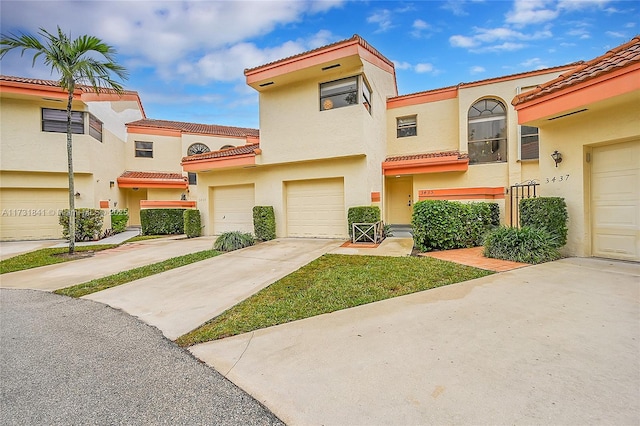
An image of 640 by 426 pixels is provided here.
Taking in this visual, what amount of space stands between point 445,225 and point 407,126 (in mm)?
8515

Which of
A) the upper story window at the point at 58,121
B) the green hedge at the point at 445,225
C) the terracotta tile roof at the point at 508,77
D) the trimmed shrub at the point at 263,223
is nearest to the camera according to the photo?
the green hedge at the point at 445,225

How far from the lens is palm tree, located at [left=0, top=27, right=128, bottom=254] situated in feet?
27.0

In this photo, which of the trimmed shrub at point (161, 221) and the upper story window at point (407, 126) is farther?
the trimmed shrub at point (161, 221)

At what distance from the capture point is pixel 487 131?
13367 millimetres

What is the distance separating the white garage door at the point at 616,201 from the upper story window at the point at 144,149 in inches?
897

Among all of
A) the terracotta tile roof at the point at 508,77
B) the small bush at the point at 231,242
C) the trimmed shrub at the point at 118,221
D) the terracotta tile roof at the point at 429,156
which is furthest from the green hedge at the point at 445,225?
the trimmed shrub at the point at 118,221

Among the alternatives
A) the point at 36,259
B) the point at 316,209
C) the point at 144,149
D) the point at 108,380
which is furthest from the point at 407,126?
the point at 144,149

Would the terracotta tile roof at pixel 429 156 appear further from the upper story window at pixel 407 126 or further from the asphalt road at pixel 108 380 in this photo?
the asphalt road at pixel 108 380

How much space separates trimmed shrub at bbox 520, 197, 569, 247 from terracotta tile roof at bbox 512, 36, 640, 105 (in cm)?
241

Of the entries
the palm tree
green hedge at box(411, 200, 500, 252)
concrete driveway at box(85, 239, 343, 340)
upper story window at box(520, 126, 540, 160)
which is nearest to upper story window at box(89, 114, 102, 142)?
the palm tree

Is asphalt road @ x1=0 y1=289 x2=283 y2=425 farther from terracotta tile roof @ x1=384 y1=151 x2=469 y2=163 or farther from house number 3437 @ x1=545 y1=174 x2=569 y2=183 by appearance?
terracotta tile roof @ x1=384 y1=151 x2=469 y2=163

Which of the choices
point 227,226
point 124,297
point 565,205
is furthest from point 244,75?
point 565,205

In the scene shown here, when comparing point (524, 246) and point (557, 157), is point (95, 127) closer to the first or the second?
point (524, 246)

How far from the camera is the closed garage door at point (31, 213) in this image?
13406mm
